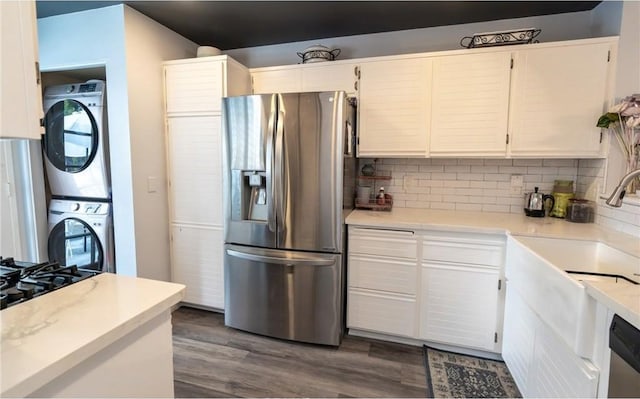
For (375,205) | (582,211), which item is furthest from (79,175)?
(582,211)

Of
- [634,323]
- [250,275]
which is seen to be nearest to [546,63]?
[634,323]

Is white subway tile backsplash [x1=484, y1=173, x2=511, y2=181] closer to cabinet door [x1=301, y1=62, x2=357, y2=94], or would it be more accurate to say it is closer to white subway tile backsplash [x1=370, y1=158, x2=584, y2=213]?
white subway tile backsplash [x1=370, y1=158, x2=584, y2=213]

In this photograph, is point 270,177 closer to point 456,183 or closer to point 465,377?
point 456,183

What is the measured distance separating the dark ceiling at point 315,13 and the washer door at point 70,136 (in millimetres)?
725

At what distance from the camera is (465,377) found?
1981 mm

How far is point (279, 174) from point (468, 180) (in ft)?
5.19

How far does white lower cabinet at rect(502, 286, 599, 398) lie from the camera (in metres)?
1.12

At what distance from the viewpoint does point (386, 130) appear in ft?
8.11

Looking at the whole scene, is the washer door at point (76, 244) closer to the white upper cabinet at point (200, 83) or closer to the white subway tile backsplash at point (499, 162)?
the white upper cabinet at point (200, 83)

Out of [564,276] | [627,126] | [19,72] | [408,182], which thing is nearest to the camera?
[19,72]

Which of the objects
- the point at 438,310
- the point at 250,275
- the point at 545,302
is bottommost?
the point at 438,310

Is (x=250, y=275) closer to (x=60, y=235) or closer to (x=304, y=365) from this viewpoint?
(x=304, y=365)

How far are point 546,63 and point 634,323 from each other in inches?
75.8

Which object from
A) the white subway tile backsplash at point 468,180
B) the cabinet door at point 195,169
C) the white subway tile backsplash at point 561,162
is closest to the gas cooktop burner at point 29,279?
the cabinet door at point 195,169
